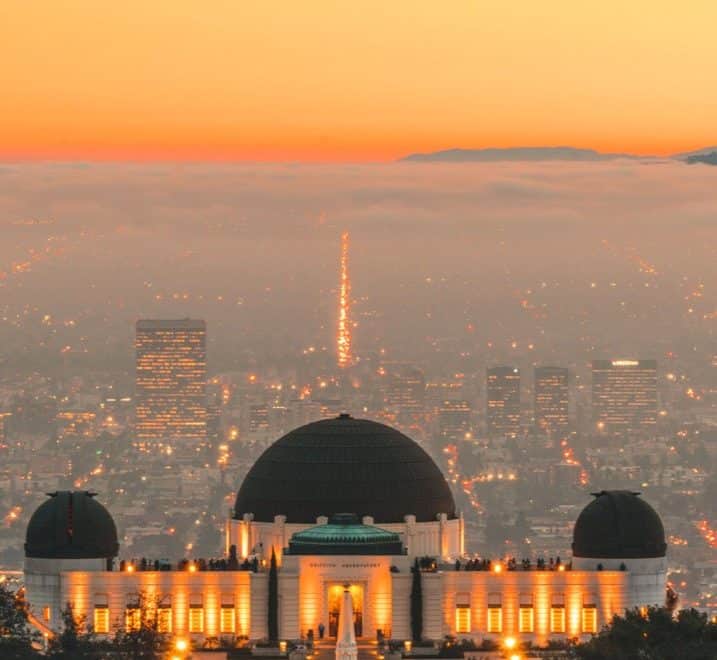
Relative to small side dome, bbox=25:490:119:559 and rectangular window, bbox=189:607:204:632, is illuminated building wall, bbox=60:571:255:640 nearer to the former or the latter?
rectangular window, bbox=189:607:204:632

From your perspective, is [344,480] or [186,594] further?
[344,480]

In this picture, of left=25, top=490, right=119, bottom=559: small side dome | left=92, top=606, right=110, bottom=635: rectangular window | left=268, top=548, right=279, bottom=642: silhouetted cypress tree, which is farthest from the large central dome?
left=92, top=606, right=110, bottom=635: rectangular window

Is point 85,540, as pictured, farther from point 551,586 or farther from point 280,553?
point 551,586

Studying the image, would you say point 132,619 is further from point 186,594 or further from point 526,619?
point 526,619

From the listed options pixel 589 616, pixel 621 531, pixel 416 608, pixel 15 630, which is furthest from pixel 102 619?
pixel 621 531

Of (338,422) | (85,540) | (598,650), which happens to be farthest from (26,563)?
(598,650)
